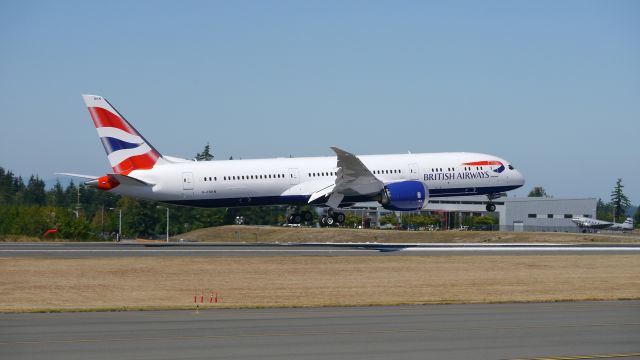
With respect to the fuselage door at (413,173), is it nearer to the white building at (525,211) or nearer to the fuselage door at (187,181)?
the fuselage door at (187,181)

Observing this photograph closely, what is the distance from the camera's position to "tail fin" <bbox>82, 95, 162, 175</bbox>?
6350 cm

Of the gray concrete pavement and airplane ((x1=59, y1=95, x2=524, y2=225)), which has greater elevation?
airplane ((x1=59, y1=95, x2=524, y2=225))

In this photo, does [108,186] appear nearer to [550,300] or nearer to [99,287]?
[99,287]

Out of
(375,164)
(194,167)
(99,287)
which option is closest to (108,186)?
(194,167)

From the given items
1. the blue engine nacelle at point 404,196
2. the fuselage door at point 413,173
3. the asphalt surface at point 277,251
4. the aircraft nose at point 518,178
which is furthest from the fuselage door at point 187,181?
the aircraft nose at point 518,178

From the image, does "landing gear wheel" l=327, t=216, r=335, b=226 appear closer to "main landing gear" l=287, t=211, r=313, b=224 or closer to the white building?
"main landing gear" l=287, t=211, r=313, b=224

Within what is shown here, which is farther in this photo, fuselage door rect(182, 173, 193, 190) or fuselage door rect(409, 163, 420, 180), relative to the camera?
fuselage door rect(409, 163, 420, 180)

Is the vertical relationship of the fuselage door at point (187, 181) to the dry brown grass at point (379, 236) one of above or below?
above

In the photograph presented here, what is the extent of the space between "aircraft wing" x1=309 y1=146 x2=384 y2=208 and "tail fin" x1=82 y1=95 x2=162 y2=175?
1253 centimetres

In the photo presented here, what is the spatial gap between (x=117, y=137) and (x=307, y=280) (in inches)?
984

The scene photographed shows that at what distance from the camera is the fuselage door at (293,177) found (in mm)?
67438

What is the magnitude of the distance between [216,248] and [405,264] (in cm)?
1560

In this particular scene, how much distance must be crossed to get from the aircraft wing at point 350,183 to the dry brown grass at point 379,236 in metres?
27.8

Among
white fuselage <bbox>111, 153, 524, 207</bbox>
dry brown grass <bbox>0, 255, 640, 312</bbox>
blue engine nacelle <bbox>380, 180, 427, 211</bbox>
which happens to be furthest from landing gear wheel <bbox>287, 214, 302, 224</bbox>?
dry brown grass <bbox>0, 255, 640, 312</bbox>
